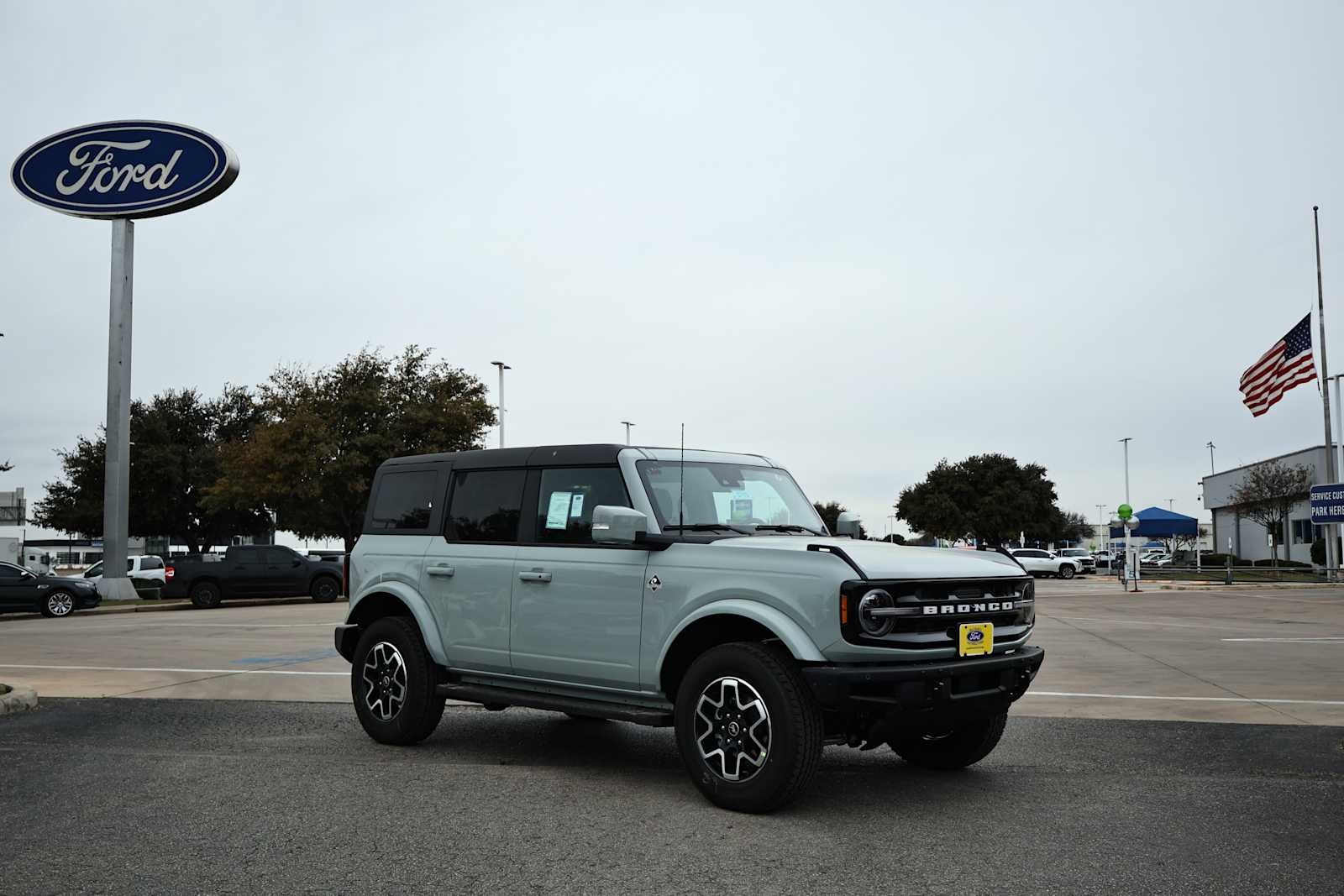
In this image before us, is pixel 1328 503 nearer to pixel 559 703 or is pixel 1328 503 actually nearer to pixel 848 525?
pixel 848 525

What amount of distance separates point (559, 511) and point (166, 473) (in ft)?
164

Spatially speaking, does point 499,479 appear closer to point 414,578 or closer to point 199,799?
point 414,578

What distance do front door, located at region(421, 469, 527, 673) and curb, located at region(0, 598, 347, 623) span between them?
70.0 feet

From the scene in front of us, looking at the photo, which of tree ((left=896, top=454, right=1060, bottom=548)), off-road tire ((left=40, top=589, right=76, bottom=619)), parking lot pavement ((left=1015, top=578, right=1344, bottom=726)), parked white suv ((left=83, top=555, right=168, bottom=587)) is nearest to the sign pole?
off-road tire ((left=40, top=589, right=76, bottom=619))

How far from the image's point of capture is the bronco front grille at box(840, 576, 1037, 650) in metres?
5.63

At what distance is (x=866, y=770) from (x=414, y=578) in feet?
10.9

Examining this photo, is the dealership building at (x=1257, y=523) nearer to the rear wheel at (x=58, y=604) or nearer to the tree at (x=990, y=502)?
the tree at (x=990, y=502)

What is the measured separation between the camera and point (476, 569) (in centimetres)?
749

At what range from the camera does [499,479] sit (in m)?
7.64

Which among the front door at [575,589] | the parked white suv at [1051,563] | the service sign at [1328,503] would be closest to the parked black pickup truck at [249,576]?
the front door at [575,589]

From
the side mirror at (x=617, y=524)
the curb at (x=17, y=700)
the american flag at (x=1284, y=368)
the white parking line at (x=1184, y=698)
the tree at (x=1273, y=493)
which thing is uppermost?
the american flag at (x=1284, y=368)

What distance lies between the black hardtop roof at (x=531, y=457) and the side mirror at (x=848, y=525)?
174 centimetres

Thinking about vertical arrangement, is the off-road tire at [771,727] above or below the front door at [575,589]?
below

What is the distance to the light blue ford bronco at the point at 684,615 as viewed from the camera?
5.69 meters
